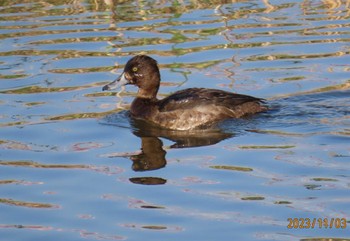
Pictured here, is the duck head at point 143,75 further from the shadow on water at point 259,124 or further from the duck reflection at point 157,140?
the duck reflection at point 157,140

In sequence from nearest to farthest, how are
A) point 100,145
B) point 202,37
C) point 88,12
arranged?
1. point 100,145
2. point 202,37
3. point 88,12

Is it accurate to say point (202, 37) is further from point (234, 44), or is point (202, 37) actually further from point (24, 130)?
point (24, 130)

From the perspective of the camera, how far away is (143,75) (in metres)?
12.6

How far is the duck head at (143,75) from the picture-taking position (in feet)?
41.3

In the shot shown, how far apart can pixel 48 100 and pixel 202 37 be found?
329 centimetres

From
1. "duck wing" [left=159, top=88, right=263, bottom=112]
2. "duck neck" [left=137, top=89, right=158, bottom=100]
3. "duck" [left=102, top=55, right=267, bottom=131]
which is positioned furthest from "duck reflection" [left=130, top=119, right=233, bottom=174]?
"duck neck" [left=137, top=89, right=158, bottom=100]

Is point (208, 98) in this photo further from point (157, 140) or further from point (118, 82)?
point (118, 82)

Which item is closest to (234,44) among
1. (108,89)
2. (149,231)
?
(108,89)

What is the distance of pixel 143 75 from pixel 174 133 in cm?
119

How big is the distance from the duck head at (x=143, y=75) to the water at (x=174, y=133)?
34cm

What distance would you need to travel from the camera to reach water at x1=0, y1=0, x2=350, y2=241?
8547 millimetres

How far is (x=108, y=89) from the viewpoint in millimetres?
12625

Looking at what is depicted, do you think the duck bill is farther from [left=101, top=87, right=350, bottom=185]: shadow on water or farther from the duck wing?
the duck wing

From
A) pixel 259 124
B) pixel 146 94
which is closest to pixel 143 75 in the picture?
pixel 146 94
